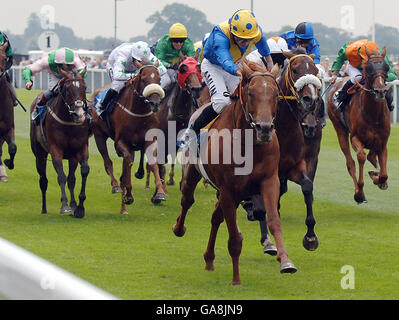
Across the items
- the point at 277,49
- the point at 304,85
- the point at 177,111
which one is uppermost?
the point at 277,49

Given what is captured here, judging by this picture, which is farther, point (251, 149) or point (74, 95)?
point (74, 95)

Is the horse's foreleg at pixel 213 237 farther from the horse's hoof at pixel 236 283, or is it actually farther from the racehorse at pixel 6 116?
the racehorse at pixel 6 116

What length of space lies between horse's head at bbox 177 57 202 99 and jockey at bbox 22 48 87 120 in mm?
1327

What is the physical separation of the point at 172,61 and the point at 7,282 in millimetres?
10805

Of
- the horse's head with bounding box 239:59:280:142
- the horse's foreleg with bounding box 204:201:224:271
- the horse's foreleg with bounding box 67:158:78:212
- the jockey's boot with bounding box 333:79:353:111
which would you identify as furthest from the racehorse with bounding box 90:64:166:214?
the horse's head with bounding box 239:59:280:142

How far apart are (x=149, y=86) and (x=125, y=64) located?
141cm

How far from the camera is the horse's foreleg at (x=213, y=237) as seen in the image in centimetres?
790

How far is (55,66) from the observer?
38.1 feet

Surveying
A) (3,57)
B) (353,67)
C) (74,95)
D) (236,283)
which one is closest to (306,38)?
(74,95)

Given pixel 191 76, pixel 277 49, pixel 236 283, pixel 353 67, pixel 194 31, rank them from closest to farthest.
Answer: pixel 236 283
pixel 277 49
pixel 191 76
pixel 353 67
pixel 194 31

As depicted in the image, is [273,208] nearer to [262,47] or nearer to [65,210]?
[262,47]

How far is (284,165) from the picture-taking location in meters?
8.52

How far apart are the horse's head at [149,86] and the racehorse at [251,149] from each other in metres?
3.73

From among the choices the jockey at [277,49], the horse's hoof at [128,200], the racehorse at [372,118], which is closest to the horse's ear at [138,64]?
the horse's hoof at [128,200]
